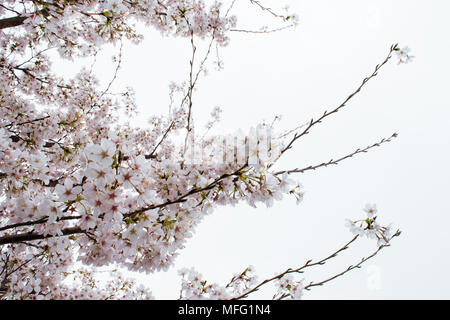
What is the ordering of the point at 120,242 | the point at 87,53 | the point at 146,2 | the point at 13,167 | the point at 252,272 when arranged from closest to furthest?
the point at 120,242 → the point at 252,272 → the point at 13,167 → the point at 146,2 → the point at 87,53

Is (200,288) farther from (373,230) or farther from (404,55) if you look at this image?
(404,55)

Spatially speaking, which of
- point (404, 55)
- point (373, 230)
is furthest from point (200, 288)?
point (404, 55)

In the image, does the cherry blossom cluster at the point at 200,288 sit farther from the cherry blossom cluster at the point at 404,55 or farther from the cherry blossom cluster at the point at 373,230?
the cherry blossom cluster at the point at 404,55

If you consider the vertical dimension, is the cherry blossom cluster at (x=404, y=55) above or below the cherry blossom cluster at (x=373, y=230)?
above

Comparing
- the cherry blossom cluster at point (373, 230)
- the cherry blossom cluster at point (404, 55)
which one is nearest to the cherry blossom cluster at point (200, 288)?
the cherry blossom cluster at point (373, 230)

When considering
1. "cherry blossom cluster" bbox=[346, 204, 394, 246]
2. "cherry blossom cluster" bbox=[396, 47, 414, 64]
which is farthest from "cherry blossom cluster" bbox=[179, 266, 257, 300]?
"cherry blossom cluster" bbox=[396, 47, 414, 64]

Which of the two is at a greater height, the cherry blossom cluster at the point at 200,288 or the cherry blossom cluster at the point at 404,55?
the cherry blossom cluster at the point at 404,55

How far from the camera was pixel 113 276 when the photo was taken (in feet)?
25.6

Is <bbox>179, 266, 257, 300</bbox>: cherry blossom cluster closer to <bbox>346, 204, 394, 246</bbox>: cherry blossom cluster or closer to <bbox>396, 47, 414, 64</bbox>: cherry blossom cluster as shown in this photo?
<bbox>346, 204, 394, 246</bbox>: cherry blossom cluster

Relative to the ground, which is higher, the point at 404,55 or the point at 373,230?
the point at 404,55

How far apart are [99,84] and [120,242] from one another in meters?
6.73

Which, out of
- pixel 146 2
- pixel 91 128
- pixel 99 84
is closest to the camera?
pixel 146 2

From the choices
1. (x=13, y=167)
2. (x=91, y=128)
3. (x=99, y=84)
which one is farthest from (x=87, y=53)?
(x=13, y=167)
